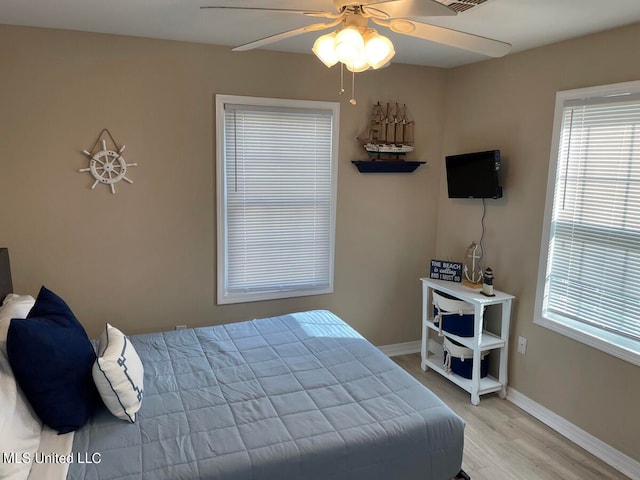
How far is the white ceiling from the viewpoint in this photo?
7.55 ft

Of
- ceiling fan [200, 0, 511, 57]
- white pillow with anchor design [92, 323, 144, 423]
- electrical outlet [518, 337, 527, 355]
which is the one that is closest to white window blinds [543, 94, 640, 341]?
electrical outlet [518, 337, 527, 355]

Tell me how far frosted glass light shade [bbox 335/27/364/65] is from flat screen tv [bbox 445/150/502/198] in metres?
1.89

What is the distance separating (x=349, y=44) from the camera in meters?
1.66

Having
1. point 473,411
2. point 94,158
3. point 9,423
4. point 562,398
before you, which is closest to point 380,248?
point 473,411

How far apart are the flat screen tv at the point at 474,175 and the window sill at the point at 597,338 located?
95 centimetres

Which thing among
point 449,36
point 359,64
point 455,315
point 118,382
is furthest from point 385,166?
point 118,382

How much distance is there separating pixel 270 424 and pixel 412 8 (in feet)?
5.68

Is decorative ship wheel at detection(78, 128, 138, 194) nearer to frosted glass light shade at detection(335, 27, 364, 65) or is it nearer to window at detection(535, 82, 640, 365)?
frosted glass light shade at detection(335, 27, 364, 65)

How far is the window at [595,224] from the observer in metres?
2.61

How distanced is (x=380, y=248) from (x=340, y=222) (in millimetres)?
450

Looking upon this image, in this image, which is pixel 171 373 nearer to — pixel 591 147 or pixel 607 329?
pixel 607 329

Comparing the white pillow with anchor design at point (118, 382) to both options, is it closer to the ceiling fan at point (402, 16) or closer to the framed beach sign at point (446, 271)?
the ceiling fan at point (402, 16)

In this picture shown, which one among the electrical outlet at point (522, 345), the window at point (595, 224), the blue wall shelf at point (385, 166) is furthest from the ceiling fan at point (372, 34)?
the electrical outlet at point (522, 345)

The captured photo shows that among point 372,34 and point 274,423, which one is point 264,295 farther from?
point 372,34
